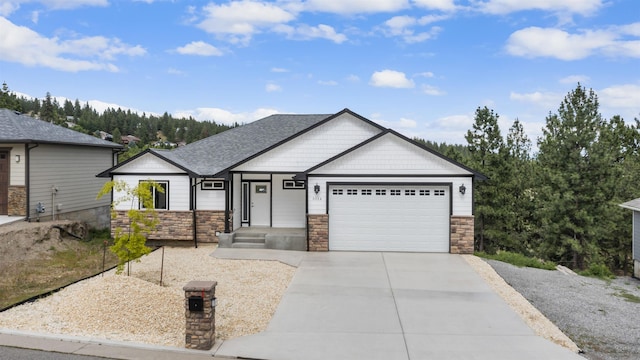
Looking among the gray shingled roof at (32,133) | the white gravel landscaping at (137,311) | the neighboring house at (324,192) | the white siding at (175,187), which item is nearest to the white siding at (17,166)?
the gray shingled roof at (32,133)

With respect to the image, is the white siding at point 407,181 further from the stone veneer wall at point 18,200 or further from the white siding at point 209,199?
the stone veneer wall at point 18,200

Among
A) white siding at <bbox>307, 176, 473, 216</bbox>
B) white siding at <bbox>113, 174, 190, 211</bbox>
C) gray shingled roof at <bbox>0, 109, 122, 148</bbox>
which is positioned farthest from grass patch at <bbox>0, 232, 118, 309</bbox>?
white siding at <bbox>307, 176, 473, 216</bbox>

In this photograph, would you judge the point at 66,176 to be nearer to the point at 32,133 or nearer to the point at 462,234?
the point at 32,133

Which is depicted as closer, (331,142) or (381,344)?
(381,344)

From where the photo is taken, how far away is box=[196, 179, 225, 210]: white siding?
1581 cm

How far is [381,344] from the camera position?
6.85 m

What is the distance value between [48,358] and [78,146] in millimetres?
14980

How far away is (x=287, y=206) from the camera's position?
1702 cm

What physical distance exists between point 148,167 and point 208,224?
2.94m

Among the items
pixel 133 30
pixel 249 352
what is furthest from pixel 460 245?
pixel 133 30

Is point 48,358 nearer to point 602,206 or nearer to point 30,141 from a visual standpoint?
point 30,141

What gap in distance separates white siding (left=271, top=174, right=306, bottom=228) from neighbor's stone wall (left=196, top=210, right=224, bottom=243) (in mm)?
2227

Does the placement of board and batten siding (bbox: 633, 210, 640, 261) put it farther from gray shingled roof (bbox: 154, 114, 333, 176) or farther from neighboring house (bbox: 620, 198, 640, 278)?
gray shingled roof (bbox: 154, 114, 333, 176)

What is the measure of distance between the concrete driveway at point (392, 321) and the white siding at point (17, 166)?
11.6 meters
